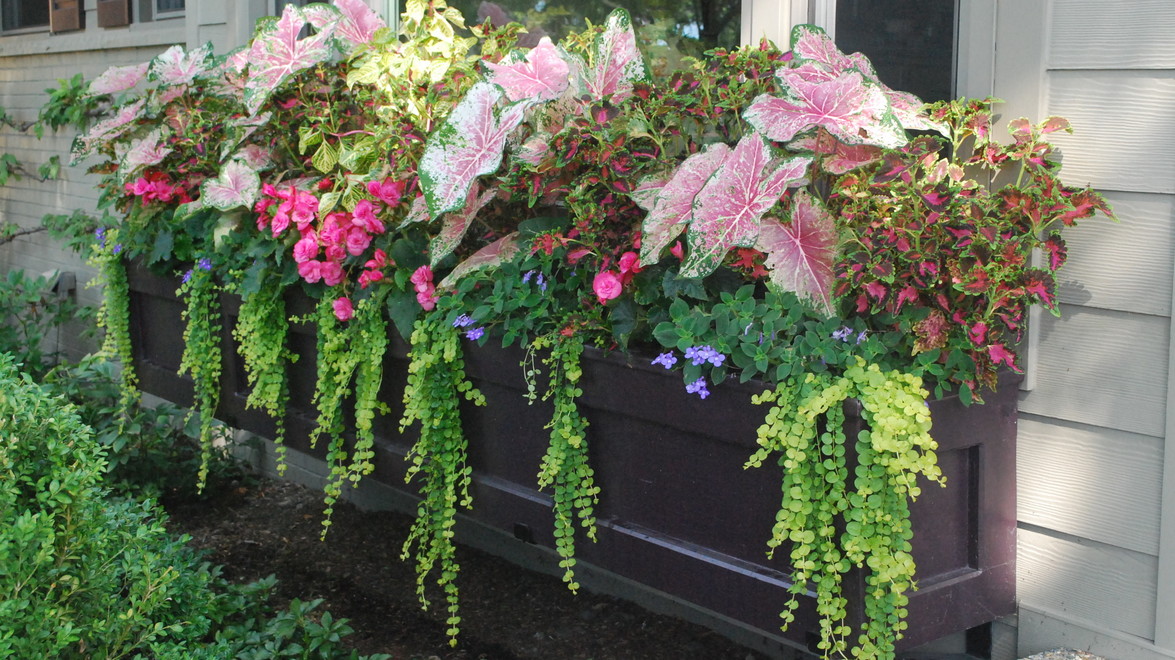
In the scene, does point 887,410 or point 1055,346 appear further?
point 1055,346

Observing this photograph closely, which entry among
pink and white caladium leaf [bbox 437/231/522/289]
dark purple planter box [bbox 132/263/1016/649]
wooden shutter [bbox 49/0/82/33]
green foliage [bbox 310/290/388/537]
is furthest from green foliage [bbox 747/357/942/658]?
wooden shutter [bbox 49/0/82/33]

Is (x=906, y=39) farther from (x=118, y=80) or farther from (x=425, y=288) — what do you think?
(x=118, y=80)

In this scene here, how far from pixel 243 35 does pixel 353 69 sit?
1.28 metres

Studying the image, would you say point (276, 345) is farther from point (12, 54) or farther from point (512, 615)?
point (12, 54)

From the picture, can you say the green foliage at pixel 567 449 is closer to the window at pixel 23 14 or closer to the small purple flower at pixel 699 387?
the small purple flower at pixel 699 387

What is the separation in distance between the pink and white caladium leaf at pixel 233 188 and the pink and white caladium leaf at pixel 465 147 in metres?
0.76

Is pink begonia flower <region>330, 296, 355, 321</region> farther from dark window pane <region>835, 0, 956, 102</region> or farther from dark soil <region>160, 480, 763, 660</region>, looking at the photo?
dark window pane <region>835, 0, 956, 102</region>

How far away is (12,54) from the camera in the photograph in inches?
204

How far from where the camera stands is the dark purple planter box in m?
1.77

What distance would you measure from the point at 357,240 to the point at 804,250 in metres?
1.01

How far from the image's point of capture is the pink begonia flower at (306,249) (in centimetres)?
243

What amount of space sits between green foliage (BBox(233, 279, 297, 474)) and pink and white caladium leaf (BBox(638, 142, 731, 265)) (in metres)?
1.17

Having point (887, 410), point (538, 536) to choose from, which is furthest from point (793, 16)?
point (538, 536)

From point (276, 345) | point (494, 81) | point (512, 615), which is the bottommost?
point (512, 615)
